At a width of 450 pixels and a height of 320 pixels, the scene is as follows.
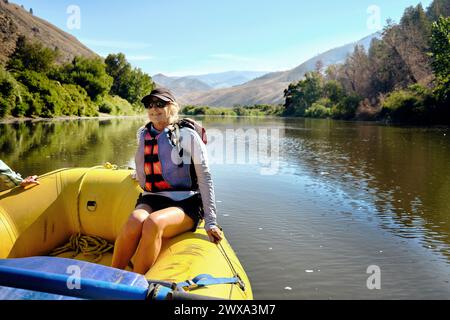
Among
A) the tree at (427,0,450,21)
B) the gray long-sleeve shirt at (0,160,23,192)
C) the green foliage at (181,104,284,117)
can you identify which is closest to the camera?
the gray long-sleeve shirt at (0,160,23,192)

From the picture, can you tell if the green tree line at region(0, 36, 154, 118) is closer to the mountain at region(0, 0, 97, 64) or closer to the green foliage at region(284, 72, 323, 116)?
the mountain at region(0, 0, 97, 64)

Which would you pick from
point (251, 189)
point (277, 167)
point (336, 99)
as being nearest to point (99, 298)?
point (251, 189)

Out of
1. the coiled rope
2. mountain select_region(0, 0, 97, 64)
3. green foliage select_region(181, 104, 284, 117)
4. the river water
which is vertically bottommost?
the river water

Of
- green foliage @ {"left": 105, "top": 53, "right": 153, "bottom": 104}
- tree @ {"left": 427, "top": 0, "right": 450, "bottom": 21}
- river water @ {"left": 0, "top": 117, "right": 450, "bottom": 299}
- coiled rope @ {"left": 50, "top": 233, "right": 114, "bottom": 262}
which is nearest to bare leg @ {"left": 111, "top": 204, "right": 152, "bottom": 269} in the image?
coiled rope @ {"left": 50, "top": 233, "right": 114, "bottom": 262}

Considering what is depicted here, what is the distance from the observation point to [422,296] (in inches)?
167

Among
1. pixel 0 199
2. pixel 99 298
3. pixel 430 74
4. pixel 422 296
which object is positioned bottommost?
pixel 422 296

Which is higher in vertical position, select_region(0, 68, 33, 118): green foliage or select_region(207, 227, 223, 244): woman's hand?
select_region(0, 68, 33, 118): green foliage

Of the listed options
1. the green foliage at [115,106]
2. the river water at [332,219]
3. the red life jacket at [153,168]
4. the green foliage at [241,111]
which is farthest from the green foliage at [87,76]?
the red life jacket at [153,168]

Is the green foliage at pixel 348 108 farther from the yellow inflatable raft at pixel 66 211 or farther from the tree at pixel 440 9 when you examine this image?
the yellow inflatable raft at pixel 66 211

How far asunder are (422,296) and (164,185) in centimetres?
282

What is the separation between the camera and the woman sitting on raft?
3.46 metres

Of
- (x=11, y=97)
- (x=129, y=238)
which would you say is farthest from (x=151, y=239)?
(x=11, y=97)

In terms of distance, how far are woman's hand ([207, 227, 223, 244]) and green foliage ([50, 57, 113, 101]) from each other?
182 feet
